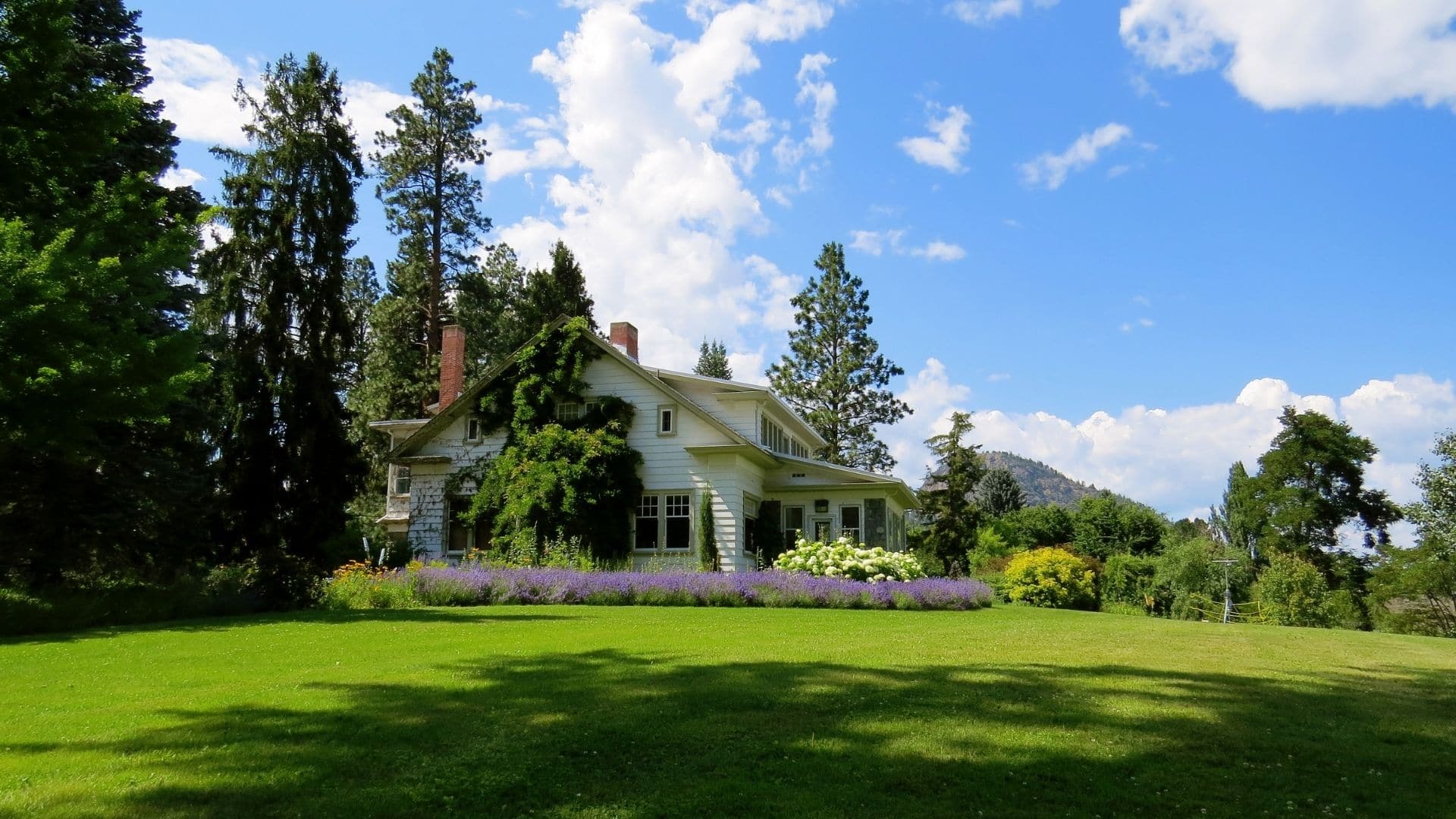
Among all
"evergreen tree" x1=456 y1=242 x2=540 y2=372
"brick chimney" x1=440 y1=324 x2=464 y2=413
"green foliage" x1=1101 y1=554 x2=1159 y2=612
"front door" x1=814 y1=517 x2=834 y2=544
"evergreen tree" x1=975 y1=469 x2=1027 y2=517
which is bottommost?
"green foliage" x1=1101 y1=554 x2=1159 y2=612

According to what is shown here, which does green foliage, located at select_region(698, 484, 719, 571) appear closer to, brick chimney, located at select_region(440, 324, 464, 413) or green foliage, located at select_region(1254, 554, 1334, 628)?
brick chimney, located at select_region(440, 324, 464, 413)

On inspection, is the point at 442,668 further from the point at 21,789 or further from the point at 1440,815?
the point at 1440,815

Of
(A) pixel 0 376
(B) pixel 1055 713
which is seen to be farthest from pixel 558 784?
(A) pixel 0 376

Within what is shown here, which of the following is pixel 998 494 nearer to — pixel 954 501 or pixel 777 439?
pixel 954 501

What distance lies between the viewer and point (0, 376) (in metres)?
10.6

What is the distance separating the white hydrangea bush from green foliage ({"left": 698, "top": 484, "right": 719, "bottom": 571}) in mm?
2376

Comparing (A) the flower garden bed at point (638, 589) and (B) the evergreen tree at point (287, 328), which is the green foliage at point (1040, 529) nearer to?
(A) the flower garden bed at point (638, 589)

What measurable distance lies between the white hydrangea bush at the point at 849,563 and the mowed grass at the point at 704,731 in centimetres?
1275

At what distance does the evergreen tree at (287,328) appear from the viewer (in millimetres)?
26297

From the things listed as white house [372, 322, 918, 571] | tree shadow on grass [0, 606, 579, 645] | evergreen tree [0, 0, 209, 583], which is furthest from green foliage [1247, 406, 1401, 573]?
evergreen tree [0, 0, 209, 583]

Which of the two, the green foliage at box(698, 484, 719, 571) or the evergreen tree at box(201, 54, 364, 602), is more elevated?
the evergreen tree at box(201, 54, 364, 602)

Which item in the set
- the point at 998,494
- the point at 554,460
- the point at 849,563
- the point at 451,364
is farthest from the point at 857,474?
the point at 998,494

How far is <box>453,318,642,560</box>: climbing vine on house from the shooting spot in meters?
25.6

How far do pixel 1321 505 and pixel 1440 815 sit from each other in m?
44.7
